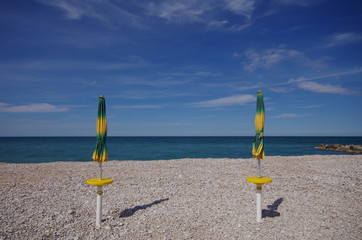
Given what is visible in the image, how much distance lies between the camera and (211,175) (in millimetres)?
9562

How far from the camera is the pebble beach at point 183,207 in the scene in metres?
4.77

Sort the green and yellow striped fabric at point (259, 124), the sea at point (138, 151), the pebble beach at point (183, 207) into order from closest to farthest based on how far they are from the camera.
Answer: the pebble beach at point (183, 207) < the green and yellow striped fabric at point (259, 124) < the sea at point (138, 151)

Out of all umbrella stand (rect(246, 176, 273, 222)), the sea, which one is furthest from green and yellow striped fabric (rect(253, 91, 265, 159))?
the sea

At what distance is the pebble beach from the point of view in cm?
477

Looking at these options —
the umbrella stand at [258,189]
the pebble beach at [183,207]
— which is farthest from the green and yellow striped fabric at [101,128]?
the umbrella stand at [258,189]

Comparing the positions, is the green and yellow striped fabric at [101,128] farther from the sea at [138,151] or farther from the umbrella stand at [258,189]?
the sea at [138,151]

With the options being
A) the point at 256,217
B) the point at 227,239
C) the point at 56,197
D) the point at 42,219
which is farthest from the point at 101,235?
the point at 256,217

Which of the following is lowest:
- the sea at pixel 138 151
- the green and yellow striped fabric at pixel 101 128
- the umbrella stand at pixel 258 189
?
the sea at pixel 138 151

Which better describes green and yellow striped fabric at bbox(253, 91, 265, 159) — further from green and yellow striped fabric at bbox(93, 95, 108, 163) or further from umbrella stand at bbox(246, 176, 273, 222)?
green and yellow striped fabric at bbox(93, 95, 108, 163)

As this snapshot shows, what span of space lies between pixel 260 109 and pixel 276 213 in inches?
112

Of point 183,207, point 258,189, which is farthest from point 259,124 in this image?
point 183,207

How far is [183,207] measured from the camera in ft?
20.0

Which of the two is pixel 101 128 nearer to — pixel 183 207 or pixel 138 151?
pixel 183 207

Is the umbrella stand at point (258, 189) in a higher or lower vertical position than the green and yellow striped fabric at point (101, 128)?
lower
